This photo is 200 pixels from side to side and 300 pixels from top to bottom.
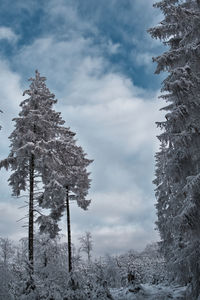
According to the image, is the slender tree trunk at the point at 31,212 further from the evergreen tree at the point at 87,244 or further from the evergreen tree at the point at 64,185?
the evergreen tree at the point at 87,244

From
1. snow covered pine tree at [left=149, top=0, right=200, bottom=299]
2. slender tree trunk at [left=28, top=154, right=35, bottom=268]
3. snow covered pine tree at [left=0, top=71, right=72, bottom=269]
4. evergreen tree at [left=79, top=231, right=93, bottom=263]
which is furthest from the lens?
evergreen tree at [left=79, top=231, right=93, bottom=263]

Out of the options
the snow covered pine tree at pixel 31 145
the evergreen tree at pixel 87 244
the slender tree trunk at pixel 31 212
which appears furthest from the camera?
the evergreen tree at pixel 87 244

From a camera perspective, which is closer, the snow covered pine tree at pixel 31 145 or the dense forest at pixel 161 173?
the dense forest at pixel 161 173

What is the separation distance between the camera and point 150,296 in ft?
48.1

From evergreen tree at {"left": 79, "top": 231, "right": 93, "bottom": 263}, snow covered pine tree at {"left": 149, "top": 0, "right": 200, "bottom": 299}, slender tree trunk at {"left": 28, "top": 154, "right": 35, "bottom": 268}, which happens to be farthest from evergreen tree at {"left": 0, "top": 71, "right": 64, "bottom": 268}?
evergreen tree at {"left": 79, "top": 231, "right": 93, "bottom": 263}

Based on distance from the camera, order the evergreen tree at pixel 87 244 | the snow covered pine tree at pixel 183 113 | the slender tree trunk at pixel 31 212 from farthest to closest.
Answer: the evergreen tree at pixel 87 244
the slender tree trunk at pixel 31 212
the snow covered pine tree at pixel 183 113

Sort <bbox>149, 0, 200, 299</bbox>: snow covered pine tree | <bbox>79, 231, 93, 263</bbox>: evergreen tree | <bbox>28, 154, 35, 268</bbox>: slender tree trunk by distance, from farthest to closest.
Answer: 1. <bbox>79, 231, 93, 263</bbox>: evergreen tree
2. <bbox>28, 154, 35, 268</bbox>: slender tree trunk
3. <bbox>149, 0, 200, 299</bbox>: snow covered pine tree

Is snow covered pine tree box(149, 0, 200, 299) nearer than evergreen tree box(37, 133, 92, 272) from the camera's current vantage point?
Yes

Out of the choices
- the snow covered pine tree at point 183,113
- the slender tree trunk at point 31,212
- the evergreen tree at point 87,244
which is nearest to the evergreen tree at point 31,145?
the slender tree trunk at point 31,212

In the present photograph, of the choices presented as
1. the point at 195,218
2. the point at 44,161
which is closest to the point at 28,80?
the point at 44,161

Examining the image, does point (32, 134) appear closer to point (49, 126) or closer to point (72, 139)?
point (49, 126)

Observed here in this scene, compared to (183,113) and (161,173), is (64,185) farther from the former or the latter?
(183,113)

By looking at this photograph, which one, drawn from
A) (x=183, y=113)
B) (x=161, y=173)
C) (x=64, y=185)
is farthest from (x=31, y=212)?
(x=183, y=113)

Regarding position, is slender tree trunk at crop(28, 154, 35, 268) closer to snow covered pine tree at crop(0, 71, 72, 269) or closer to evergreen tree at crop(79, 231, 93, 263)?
snow covered pine tree at crop(0, 71, 72, 269)
